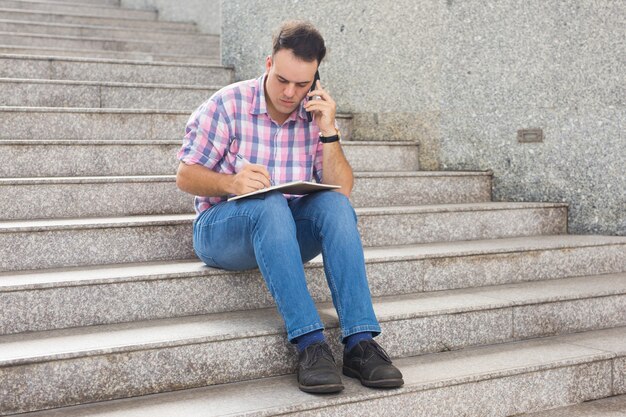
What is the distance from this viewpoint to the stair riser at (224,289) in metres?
2.42

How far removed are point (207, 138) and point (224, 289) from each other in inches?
20.7

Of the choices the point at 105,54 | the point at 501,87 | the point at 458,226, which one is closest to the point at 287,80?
the point at 458,226

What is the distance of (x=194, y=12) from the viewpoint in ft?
23.1

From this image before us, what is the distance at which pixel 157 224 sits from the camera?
2883mm

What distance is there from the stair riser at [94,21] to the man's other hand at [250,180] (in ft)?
14.4

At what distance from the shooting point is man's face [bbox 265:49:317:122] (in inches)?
96.8

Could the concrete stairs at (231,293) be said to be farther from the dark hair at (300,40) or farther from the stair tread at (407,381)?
the dark hair at (300,40)

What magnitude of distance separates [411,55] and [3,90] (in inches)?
87.1

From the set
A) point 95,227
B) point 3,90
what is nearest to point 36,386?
point 95,227

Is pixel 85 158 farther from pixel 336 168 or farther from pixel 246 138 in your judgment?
pixel 336 168

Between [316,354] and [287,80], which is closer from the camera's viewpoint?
[316,354]

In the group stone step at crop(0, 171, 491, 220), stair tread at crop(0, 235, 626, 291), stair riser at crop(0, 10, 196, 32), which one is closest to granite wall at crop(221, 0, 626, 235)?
→ stair tread at crop(0, 235, 626, 291)

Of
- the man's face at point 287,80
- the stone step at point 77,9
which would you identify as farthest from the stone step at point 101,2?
the man's face at point 287,80

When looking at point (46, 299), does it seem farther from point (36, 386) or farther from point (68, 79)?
point (68, 79)
